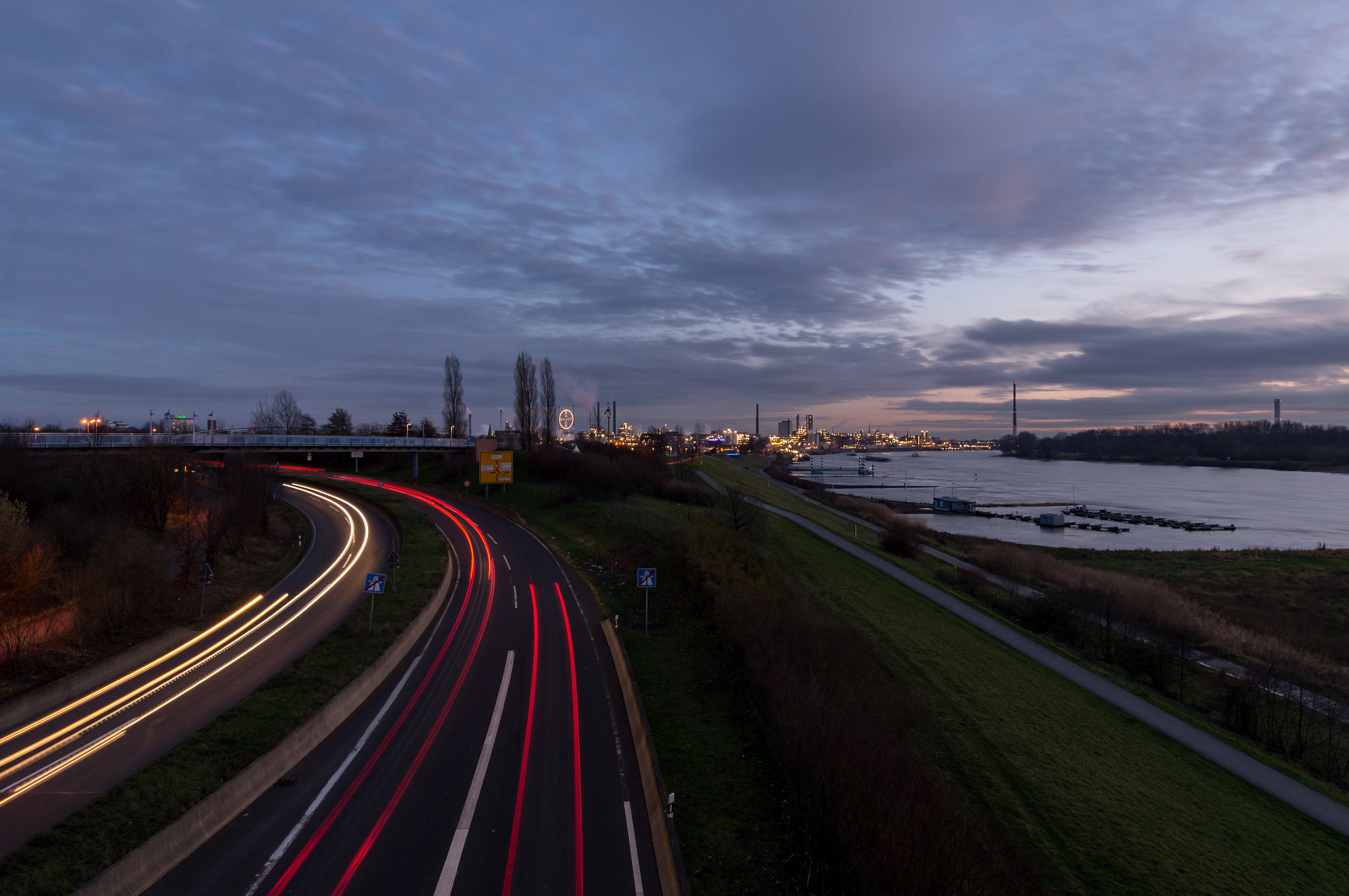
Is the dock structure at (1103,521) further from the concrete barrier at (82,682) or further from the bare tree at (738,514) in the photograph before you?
the concrete barrier at (82,682)

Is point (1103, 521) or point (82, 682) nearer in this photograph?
point (82, 682)

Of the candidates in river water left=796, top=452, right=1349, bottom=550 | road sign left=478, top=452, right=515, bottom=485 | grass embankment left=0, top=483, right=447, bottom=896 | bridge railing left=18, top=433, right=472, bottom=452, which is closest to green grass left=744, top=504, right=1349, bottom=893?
grass embankment left=0, top=483, right=447, bottom=896

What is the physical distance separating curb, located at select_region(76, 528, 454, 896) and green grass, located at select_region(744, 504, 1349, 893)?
1530 centimetres

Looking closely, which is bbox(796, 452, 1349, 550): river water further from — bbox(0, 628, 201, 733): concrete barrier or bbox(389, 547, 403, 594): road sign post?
bbox(0, 628, 201, 733): concrete barrier

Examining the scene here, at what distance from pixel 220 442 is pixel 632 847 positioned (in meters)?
65.6

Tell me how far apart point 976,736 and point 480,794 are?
12.7m

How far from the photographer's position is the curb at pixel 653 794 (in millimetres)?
10250

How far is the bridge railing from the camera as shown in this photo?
43656 millimetres

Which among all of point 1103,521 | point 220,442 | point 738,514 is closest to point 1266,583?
point 738,514

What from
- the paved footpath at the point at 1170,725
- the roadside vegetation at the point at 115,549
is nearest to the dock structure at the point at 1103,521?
the paved footpath at the point at 1170,725

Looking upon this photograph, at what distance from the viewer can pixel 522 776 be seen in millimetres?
13617

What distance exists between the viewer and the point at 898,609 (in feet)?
96.8

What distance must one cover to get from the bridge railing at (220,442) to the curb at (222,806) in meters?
36.3

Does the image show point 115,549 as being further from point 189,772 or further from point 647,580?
point 647,580
